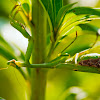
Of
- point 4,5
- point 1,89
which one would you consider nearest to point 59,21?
point 1,89

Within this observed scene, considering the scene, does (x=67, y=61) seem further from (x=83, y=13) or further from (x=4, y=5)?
(x=4, y=5)

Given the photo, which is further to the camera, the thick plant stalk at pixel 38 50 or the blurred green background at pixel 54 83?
the blurred green background at pixel 54 83

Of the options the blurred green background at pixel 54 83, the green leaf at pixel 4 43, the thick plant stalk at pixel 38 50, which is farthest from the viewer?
the blurred green background at pixel 54 83

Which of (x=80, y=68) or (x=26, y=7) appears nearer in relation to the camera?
(x=80, y=68)

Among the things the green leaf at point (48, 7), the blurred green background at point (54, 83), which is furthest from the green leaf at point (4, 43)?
the green leaf at point (48, 7)

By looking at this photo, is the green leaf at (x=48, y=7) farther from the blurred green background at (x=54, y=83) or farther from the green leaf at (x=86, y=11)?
the blurred green background at (x=54, y=83)

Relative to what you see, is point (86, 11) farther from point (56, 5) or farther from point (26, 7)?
point (26, 7)

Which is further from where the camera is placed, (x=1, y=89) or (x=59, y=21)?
(x=1, y=89)

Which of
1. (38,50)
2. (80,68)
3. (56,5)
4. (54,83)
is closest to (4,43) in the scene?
(38,50)
